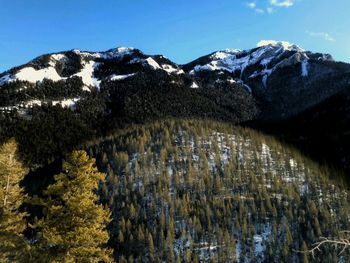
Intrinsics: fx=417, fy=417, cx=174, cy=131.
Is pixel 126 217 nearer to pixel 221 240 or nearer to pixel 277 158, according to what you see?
pixel 221 240

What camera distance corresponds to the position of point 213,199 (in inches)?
3750

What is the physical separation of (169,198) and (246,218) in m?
18.3

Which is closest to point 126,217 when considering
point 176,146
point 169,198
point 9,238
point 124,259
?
point 169,198

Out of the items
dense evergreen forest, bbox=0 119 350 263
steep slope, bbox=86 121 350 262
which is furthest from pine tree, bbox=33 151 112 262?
steep slope, bbox=86 121 350 262

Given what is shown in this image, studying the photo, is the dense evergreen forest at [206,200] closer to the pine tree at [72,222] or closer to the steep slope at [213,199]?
the steep slope at [213,199]

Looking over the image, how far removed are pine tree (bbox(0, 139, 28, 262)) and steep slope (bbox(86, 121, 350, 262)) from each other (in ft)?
141

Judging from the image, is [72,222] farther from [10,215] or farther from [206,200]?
[206,200]

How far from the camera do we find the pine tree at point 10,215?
2608 centimetres

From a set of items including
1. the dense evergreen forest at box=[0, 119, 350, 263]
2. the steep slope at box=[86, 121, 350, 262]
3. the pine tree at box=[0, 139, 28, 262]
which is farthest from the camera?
the steep slope at box=[86, 121, 350, 262]

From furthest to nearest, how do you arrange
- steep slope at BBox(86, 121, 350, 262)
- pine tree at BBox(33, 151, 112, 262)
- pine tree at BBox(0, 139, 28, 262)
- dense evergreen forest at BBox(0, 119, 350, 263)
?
1. steep slope at BBox(86, 121, 350, 262)
2. dense evergreen forest at BBox(0, 119, 350, 263)
3. pine tree at BBox(0, 139, 28, 262)
4. pine tree at BBox(33, 151, 112, 262)

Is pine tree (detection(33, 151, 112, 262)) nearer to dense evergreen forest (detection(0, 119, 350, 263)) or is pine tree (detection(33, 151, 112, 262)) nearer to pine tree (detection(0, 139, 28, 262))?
pine tree (detection(0, 139, 28, 262))

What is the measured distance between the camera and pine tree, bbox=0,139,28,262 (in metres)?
26.1

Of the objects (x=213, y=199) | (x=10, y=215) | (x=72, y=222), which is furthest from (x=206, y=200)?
(x=72, y=222)

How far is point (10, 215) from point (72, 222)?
5879 millimetres
